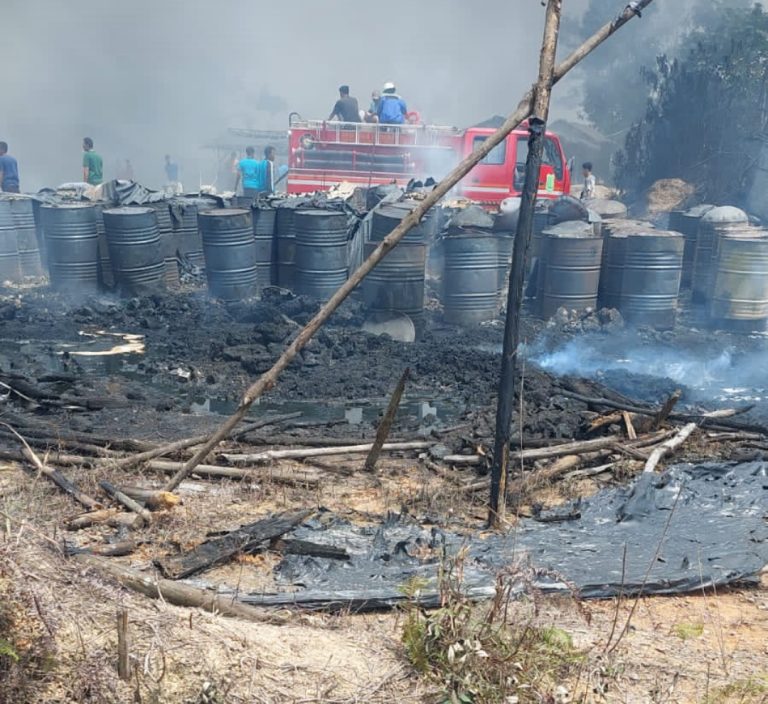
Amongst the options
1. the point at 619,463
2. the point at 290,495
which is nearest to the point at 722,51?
the point at 619,463

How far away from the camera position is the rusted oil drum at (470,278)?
35.2 ft

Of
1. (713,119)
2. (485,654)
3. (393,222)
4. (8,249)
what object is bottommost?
(8,249)

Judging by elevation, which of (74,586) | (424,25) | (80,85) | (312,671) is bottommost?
Result: (312,671)

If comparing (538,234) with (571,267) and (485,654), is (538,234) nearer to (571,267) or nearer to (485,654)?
(571,267)

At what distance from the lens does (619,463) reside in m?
5.66

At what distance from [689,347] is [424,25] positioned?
2924 cm

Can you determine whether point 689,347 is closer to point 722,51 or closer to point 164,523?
point 164,523

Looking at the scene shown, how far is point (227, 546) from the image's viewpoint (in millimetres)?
4199

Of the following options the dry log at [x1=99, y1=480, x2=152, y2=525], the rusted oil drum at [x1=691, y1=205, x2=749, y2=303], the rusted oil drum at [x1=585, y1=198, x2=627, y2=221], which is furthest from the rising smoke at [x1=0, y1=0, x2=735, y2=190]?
the dry log at [x1=99, y1=480, x2=152, y2=525]

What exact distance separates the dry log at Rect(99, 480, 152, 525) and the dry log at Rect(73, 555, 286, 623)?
1.00 metres

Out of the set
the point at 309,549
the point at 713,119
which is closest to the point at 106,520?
the point at 309,549

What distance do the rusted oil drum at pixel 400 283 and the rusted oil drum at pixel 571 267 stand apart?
82.8 inches

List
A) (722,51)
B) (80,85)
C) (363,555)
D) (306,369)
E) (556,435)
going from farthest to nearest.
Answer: (80,85) < (722,51) < (306,369) < (556,435) < (363,555)

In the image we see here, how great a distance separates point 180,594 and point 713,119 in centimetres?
2032
